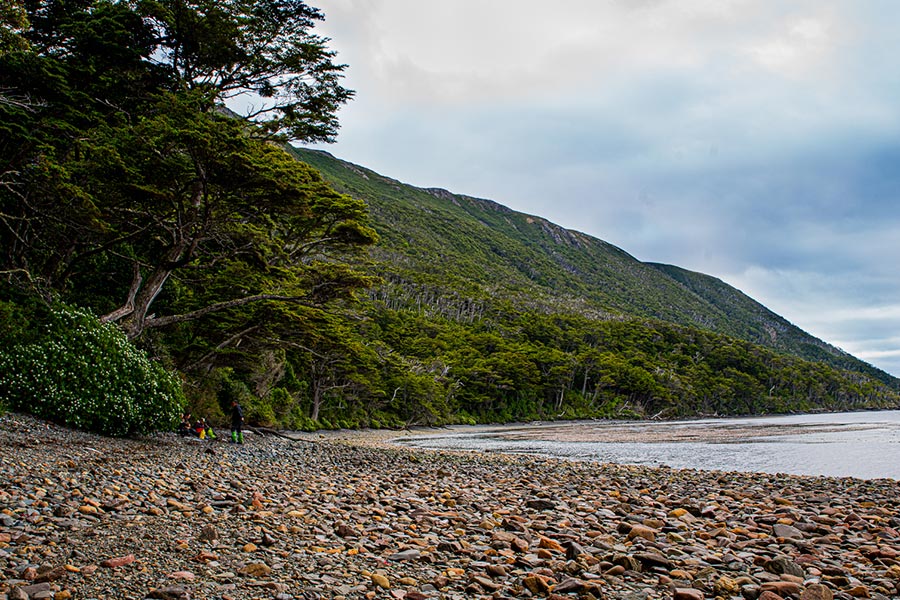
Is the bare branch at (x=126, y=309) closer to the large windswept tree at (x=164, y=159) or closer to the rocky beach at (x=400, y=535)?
the large windswept tree at (x=164, y=159)

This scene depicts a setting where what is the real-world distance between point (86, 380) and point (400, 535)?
9.76 meters

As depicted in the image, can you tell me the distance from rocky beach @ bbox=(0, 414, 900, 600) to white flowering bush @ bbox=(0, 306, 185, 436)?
4.67 feet

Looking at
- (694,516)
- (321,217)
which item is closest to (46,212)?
(321,217)

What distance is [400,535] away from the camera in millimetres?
5934

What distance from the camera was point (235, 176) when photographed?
14641 mm

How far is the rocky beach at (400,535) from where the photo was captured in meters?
4.20

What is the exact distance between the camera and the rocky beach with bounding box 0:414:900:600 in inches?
A: 165

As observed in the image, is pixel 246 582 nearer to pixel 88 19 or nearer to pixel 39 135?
pixel 39 135

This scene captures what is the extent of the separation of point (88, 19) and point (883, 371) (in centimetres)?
22966

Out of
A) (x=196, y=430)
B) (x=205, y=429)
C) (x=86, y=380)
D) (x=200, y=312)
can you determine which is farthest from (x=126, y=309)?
(x=86, y=380)

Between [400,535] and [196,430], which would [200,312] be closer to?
[196,430]

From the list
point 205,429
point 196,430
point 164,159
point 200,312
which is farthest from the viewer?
point 200,312

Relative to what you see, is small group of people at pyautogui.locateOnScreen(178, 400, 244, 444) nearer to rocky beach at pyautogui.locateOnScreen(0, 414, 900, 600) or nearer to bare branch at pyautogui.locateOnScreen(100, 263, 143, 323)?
bare branch at pyautogui.locateOnScreen(100, 263, 143, 323)

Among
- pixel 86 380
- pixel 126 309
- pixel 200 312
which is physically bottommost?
pixel 86 380
